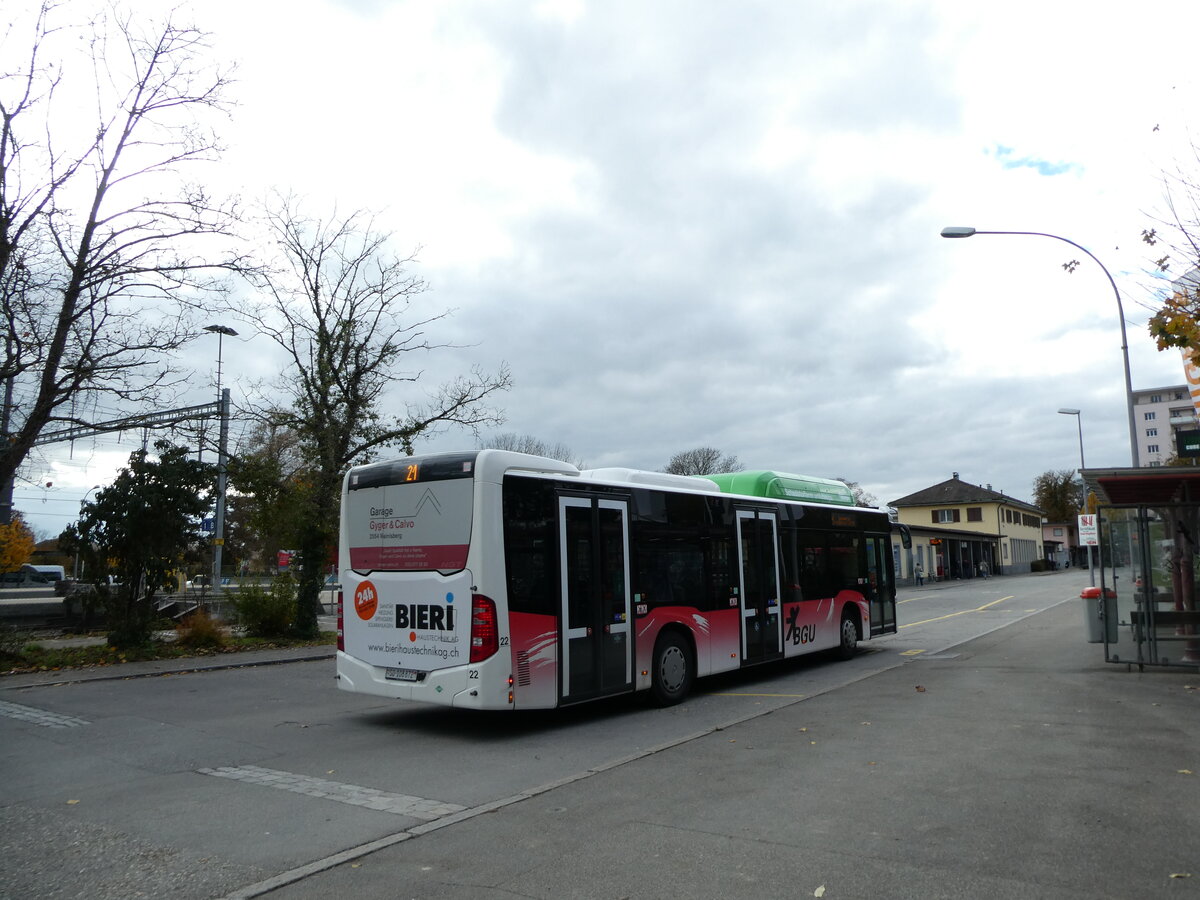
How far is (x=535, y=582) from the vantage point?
30.3 feet

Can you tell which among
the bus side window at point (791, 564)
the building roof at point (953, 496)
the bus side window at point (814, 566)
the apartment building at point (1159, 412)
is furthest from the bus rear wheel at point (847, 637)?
the apartment building at point (1159, 412)

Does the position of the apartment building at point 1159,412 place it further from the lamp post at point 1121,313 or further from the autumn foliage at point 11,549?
the autumn foliage at point 11,549

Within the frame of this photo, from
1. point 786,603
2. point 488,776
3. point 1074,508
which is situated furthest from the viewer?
point 1074,508

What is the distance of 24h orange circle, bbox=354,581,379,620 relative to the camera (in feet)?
32.5

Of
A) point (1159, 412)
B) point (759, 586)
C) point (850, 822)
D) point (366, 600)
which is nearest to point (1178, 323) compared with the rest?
point (759, 586)

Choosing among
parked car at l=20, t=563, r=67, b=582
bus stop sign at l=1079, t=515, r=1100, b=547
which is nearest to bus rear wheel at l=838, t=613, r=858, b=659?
bus stop sign at l=1079, t=515, r=1100, b=547

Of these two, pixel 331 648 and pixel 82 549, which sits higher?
pixel 82 549

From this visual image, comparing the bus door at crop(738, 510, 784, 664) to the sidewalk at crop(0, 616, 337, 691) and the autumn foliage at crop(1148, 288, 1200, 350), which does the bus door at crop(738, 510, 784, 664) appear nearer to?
the autumn foliage at crop(1148, 288, 1200, 350)

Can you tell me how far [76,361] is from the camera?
15.8 meters

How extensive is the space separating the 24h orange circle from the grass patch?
26.1 feet

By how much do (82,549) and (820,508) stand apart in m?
13.3

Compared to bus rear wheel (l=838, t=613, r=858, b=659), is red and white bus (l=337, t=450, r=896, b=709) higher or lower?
higher

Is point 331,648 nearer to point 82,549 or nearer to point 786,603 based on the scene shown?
point 82,549

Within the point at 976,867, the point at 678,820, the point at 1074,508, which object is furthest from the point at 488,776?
the point at 1074,508
